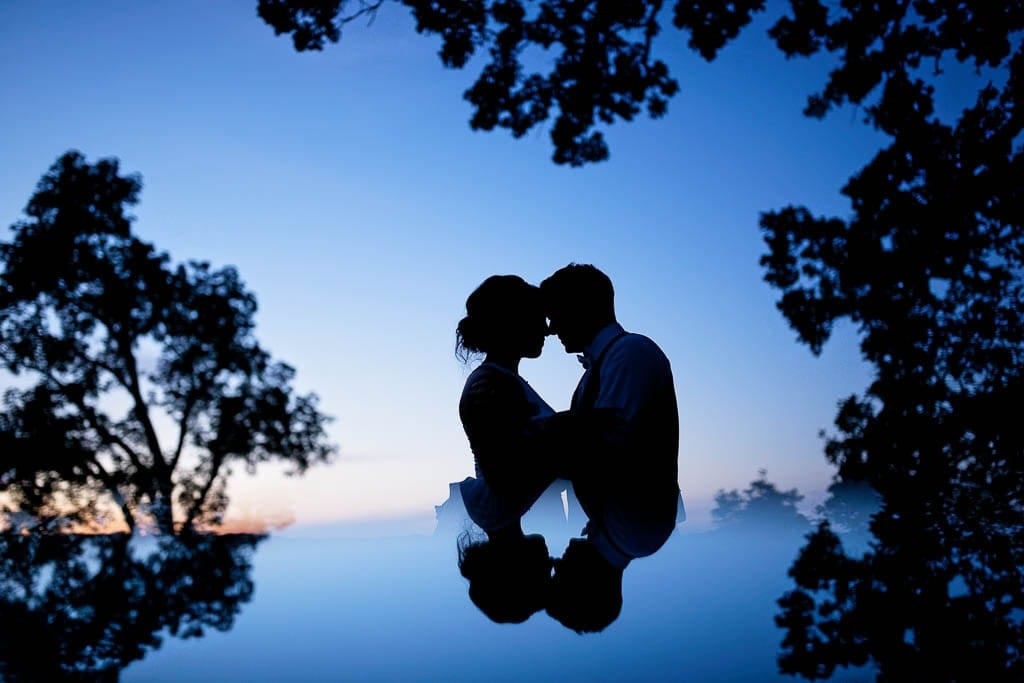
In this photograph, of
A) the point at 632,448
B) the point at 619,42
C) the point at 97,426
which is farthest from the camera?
the point at 97,426

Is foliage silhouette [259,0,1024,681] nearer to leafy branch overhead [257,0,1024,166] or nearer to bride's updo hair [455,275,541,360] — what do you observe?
leafy branch overhead [257,0,1024,166]

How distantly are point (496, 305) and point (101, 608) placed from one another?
11.0 ft

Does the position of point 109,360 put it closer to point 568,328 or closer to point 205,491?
point 205,491

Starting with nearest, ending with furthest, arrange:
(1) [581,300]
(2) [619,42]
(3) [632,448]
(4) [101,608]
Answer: (3) [632,448] < (1) [581,300] < (4) [101,608] < (2) [619,42]

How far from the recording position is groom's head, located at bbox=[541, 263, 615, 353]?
3240 millimetres

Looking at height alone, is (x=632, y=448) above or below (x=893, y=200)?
below

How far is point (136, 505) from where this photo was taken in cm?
1600

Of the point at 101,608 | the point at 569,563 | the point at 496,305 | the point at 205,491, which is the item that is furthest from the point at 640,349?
the point at 205,491

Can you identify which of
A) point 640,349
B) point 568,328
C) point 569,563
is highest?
point 568,328

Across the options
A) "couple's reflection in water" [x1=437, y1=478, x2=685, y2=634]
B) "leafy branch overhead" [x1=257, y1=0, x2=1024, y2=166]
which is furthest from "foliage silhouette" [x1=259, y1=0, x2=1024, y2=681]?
"couple's reflection in water" [x1=437, y1=478, x2=685, y2=634]

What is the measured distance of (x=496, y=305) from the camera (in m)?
3.37

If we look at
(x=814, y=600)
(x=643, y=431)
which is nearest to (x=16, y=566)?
(x=643, y=431)

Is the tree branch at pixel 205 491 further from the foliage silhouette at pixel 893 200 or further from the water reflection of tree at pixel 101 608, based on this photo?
the foliage silhouette at pixel 893 200

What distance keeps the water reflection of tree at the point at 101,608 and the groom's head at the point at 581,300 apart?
2.64 meters
